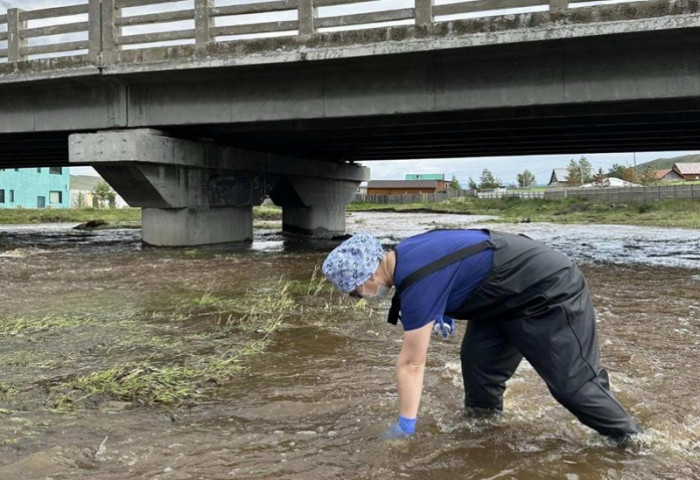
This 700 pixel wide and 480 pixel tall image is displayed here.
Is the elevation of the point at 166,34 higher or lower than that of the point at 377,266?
higher

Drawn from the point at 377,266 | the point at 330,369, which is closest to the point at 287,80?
the point at 330,369

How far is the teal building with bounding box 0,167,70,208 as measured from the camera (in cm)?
5012

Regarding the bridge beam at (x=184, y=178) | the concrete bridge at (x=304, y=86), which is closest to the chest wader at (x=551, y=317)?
the concrete bridge at (x=304, y=86)

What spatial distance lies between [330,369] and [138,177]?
11433 millimetres

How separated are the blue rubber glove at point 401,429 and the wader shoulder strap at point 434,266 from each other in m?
0.55

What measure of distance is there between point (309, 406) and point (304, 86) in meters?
10.4

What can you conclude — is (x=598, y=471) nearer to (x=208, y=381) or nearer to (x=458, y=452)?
(x=458, y=452)

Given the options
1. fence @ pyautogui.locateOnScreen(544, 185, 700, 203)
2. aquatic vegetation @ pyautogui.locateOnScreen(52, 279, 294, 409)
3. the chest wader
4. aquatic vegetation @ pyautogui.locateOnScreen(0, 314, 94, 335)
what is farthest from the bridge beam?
fence @ pyautogui.locateOnScreen(544, 185, 700, 203)

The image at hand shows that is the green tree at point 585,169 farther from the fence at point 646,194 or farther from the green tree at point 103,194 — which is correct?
the green tree at point 103,194

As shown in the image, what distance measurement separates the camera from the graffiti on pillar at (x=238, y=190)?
659 inches

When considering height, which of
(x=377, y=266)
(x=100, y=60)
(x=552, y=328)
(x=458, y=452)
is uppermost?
(x=100, y=60)

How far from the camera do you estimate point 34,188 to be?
5319 centimetres

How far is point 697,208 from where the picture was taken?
114 feet

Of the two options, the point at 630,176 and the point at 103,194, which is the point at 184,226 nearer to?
the point at 103,194
